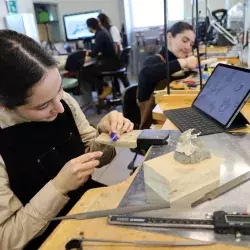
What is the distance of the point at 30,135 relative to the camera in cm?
84

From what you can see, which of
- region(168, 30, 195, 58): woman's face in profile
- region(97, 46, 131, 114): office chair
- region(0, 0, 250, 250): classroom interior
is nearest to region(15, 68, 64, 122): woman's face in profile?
region(0, 0, 250, 250): classroom interior

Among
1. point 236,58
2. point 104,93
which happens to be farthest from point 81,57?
point 236,58

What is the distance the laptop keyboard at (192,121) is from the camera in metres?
0.96

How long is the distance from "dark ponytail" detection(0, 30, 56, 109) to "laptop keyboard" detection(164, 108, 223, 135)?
1.74ft

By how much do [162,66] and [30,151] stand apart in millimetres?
1293

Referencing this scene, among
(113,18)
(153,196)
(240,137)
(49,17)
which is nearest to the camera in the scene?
(153,196)

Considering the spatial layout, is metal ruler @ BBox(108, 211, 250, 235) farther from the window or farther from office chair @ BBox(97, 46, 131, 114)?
the window

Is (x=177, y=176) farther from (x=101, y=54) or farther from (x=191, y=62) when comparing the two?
(x=101, y=54)

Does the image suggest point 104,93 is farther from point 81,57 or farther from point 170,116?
point 170,116

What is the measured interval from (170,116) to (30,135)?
0.55m

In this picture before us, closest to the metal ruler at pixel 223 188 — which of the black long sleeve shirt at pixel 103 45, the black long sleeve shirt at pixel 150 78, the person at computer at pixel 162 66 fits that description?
the person at computer at pixel 162 66

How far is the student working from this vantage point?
2.24 feet

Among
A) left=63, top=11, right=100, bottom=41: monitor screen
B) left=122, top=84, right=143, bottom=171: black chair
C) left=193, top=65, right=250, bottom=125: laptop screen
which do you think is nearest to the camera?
left=193, top=65, right=250, bottom=125: laptop screen

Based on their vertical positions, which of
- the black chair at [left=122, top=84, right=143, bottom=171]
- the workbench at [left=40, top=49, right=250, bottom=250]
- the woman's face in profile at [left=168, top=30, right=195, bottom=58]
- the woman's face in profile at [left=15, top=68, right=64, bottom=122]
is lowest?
the black chair at [left=122, top=84, right=143, bottom=171]
